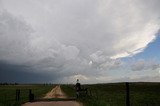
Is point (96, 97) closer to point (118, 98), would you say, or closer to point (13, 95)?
point (118, 98)

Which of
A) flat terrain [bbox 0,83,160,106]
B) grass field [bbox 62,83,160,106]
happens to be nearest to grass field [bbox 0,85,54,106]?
flat terrain [bbox 0,83,160,106]

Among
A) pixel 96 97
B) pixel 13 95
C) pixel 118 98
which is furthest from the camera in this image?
pixel 13 95

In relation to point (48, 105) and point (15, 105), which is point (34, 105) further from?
point (15, 105)

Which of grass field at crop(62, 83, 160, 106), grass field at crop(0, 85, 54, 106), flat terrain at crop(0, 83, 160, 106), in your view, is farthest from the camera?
grass field at crop(0, 85, 54, 106)

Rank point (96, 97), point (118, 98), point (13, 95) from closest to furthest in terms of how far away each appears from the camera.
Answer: point (96, 97)
point (118, 98)
point (13, 95)

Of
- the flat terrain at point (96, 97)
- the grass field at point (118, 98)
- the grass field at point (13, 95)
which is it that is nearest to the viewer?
the flat terrain at point (96, 97)

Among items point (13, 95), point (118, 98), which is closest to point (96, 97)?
point (118, 98)

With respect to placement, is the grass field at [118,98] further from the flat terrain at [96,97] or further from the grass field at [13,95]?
the grass field at [13,95]

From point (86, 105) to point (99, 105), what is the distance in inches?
45.9

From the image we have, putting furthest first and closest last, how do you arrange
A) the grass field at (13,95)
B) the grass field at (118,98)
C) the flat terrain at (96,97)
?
the grass field at (13,95) < the grass field at (118,98) < the flat terrain at (96,97)

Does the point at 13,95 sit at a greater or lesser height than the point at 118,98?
greater

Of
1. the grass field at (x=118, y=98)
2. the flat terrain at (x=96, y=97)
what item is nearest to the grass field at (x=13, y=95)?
the flat terrain at (x=96, y=97)

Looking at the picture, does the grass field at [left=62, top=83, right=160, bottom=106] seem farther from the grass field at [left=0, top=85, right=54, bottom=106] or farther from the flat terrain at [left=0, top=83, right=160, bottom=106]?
the grass field at [left=0, top=85, right=54, bottom=106]

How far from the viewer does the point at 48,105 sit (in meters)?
22.9
